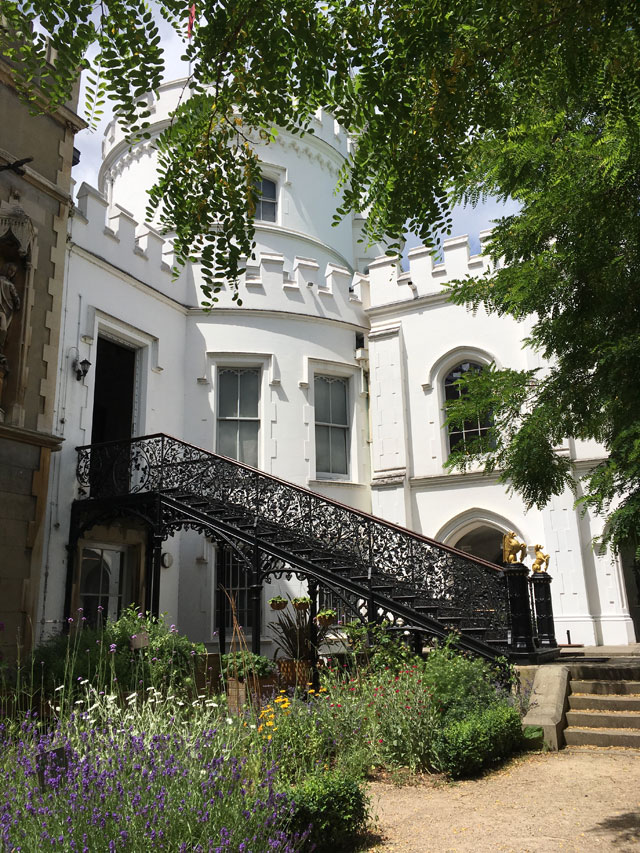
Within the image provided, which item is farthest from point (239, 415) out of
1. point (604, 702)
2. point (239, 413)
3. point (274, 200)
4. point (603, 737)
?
point (603, 737)

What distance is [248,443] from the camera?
16016 mm

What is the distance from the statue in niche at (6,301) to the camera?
11.0 metres

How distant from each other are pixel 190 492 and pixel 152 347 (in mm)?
3937

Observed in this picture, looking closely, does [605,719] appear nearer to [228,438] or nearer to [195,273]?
[228,438]

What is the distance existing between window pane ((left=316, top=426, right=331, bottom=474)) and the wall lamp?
5.73 metres

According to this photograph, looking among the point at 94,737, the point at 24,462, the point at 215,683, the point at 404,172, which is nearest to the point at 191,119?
the point at 404,172

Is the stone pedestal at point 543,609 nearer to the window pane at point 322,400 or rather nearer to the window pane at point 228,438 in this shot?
the window pane at point 322,400

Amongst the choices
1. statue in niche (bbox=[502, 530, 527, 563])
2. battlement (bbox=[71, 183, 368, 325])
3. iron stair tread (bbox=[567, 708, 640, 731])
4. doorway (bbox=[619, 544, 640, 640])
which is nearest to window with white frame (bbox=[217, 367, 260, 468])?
battlement (bbox=[71, 183, 368, 325])

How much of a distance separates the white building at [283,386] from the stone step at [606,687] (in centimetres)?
489

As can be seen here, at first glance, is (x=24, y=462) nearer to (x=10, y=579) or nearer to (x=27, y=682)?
(x=10, y=579)

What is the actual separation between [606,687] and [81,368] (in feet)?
31.6

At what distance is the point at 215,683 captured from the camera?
1054 centimetres

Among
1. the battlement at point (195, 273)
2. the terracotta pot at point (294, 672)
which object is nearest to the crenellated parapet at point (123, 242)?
the battlement at point (195, 273)

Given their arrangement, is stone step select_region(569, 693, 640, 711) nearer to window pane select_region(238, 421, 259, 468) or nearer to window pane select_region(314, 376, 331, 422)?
window pane select_region(238, 421, 259, 468)
